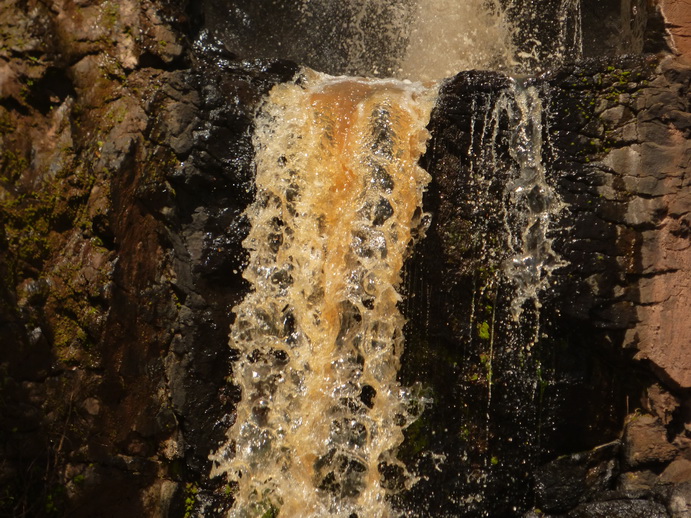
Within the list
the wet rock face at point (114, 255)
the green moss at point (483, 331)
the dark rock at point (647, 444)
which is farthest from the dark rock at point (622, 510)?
the wet rock face at point (114, 255)

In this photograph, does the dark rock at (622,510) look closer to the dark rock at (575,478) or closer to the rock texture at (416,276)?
the rock texture at (416,276)

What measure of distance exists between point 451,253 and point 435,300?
33cm

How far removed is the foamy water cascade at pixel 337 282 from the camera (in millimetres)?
3801

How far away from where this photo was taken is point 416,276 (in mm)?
4117

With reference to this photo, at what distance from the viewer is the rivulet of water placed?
12.4 ft

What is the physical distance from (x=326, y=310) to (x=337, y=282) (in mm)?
191

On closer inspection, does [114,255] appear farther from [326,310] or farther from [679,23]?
[679,23]

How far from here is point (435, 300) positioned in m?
4.10

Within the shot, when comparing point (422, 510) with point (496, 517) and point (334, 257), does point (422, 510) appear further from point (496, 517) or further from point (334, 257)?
point (334, 257)

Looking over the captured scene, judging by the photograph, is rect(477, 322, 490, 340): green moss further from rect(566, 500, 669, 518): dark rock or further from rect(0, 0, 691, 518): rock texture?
rect(566, 500, 669, 518): dark rock

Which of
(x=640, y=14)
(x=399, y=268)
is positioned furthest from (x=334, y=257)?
(x=640, y=14)

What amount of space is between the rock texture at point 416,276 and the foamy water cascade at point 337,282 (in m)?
0.11

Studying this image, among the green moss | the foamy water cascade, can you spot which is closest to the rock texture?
the green moss

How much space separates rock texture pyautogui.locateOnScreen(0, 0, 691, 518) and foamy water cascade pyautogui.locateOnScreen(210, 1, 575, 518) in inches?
4.4
